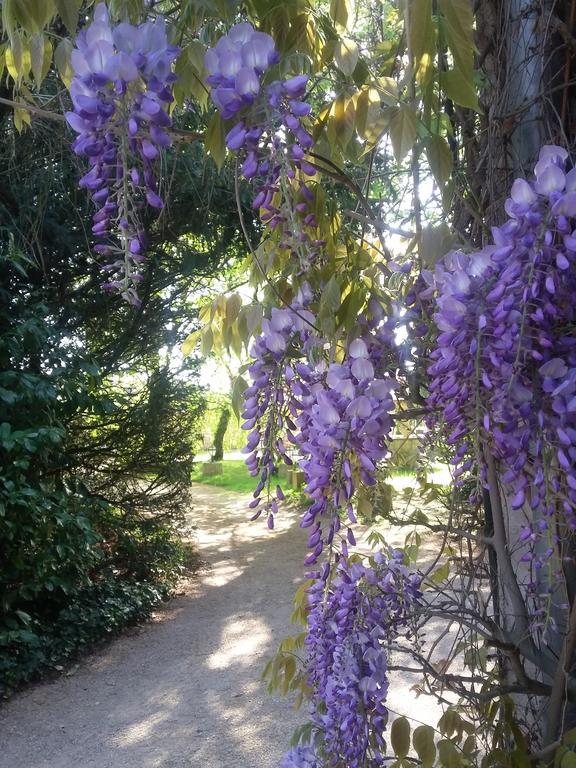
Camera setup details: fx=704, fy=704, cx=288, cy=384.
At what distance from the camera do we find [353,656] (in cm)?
123

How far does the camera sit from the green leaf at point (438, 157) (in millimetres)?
926

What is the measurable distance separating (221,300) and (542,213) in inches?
32.0

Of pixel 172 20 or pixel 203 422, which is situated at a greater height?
pixel 172 20

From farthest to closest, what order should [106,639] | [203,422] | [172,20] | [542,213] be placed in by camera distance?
[203,422], [106,639], [172,20], [542,213]

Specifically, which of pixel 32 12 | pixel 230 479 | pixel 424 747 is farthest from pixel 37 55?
pixel 230 479

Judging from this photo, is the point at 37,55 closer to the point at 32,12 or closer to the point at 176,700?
the point at 32,12

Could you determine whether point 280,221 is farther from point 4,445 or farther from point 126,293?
point 4,445

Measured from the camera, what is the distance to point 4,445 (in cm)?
381

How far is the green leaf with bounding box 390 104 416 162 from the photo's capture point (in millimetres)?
862

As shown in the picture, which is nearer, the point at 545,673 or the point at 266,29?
the point at 266,29

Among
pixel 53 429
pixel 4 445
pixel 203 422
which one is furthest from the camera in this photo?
pixel 203 422

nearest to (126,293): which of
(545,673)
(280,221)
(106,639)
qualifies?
(280,221)

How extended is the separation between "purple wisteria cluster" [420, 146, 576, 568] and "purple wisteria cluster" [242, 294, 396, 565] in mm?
124

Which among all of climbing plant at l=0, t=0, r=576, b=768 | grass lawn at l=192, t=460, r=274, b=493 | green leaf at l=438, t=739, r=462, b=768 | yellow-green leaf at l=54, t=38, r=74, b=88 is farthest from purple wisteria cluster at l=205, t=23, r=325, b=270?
grass lawn at l=192, t=460, r=274, b=493
